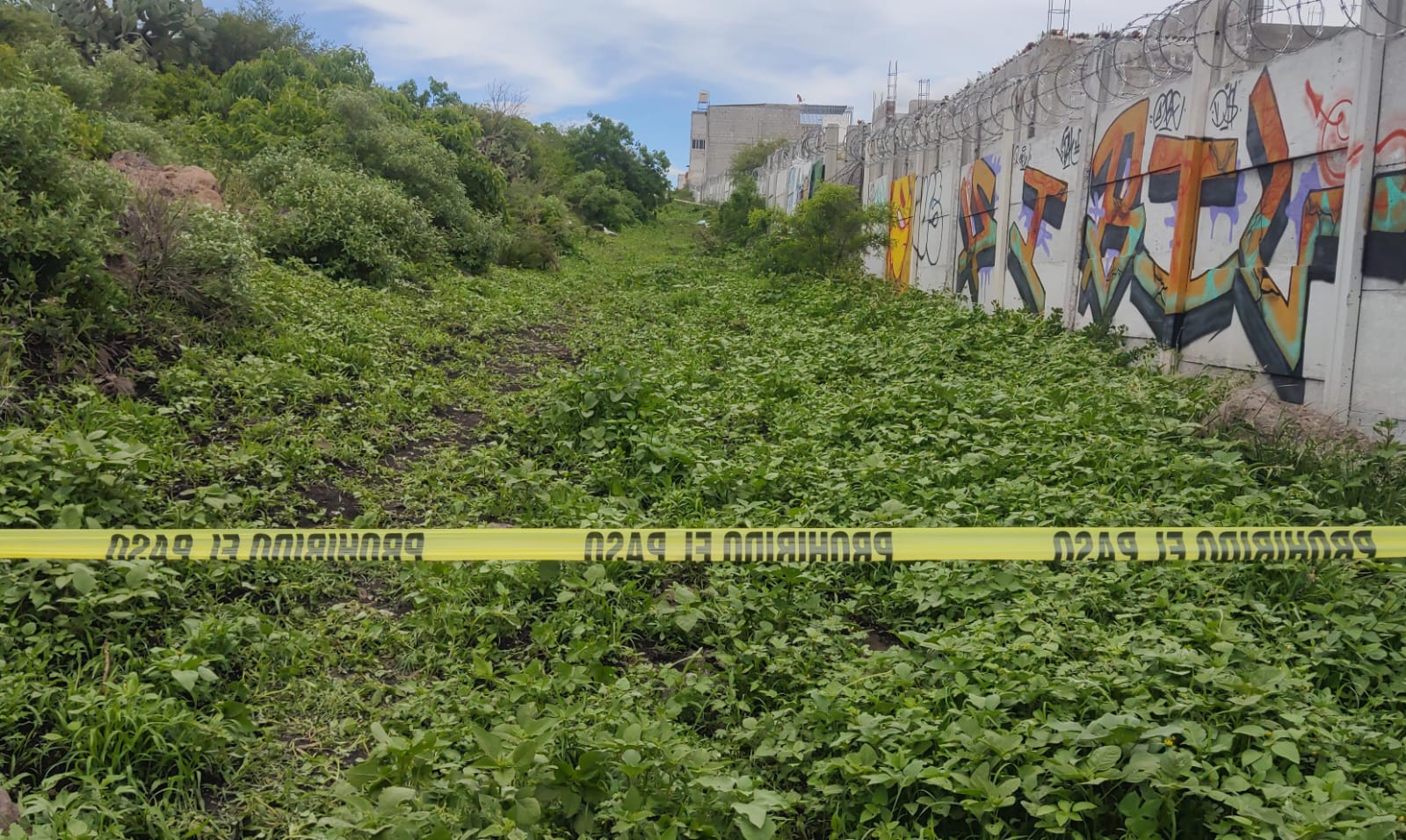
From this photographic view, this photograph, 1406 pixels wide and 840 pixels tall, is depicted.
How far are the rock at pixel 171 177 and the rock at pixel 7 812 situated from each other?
8719mm

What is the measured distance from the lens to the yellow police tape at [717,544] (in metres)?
3.23

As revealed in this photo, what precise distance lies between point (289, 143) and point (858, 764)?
50.7 feet

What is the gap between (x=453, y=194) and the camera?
17.0 m

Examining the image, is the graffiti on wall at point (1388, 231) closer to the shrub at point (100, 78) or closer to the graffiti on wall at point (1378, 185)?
the graffiti on wall at point (1378, 185)

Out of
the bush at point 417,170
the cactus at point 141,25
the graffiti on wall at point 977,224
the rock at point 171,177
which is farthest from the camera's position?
the cactus at point 141,25

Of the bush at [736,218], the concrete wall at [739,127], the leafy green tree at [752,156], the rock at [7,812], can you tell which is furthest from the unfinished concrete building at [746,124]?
the rock at [7,812]

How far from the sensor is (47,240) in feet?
19.8

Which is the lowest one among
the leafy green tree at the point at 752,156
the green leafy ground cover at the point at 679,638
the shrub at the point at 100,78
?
the green leafy ground cover at the point at 679,638

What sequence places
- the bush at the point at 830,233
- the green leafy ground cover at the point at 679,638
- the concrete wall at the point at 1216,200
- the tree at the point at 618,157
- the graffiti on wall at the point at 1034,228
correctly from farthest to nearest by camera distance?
the tree at the point at 618,157 < the bush at the point at 830,233 < the graffiti on wall at the point at 1034,228 < the concrete wall at the point at 1216,200 < the green leafy ground cover at the point at 679,638

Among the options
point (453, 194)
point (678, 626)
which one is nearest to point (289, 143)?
point (453, 194)

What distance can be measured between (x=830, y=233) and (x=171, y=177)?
10.3 meters

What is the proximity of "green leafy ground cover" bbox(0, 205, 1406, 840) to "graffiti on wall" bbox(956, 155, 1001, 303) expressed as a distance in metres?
6.61

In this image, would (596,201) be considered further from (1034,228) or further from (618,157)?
(1034,228)

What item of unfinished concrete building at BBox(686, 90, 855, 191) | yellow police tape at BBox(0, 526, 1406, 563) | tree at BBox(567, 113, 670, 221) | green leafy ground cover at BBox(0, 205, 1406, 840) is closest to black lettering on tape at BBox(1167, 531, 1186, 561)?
yellow police tape at BBox(0, 526, 1406, 563)
